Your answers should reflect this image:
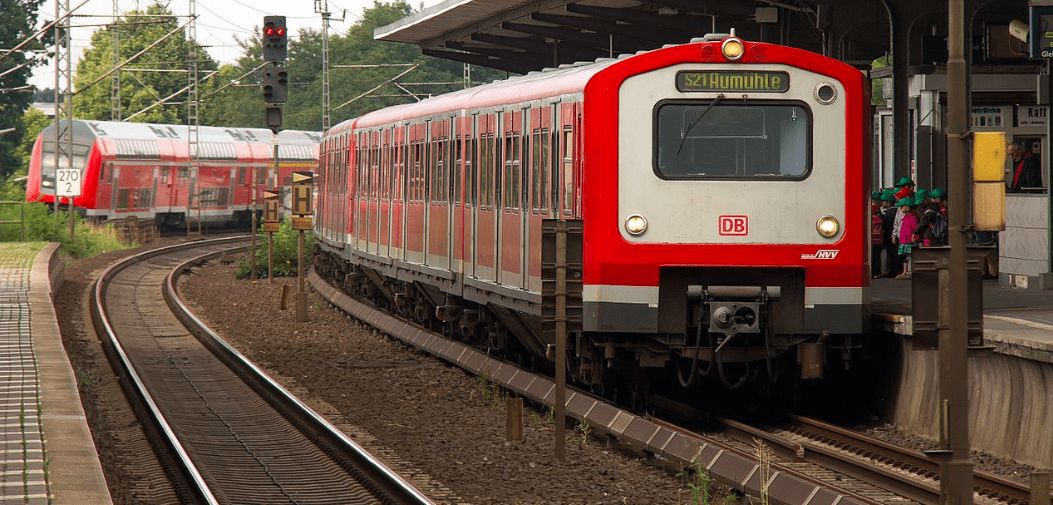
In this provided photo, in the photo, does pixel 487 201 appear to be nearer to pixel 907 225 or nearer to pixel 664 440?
pixel 907 225

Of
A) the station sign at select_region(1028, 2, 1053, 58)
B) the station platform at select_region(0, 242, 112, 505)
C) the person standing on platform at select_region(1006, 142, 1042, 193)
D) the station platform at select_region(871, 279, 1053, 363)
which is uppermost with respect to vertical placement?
the station sign at select_region(1028, 2, 1053, 58)

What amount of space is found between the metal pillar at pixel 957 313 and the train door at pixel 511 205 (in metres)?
6.92

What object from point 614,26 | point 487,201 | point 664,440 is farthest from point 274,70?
point 664,440

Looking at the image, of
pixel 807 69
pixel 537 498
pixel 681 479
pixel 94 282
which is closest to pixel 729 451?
pixel 681 479

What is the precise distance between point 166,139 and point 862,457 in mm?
43072

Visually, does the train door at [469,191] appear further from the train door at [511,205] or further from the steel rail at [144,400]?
the steel rail at [144,400]

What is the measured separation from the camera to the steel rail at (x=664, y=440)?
10.2 metres

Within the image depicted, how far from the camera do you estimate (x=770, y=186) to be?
13078mm

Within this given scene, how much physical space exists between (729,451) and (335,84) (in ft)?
259

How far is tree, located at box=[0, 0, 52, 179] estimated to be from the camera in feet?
232

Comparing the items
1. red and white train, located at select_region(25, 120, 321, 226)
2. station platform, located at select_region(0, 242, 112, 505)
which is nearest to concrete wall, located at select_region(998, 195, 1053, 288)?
station platform, located at select_region(0, 242, 112, 505)

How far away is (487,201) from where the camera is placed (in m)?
17.1

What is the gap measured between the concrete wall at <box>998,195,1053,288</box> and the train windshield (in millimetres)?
5808

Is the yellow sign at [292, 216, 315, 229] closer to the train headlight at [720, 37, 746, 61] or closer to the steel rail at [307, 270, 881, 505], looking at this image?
the steel rail at [307, 270, 881, 505]
